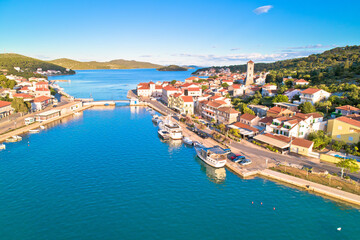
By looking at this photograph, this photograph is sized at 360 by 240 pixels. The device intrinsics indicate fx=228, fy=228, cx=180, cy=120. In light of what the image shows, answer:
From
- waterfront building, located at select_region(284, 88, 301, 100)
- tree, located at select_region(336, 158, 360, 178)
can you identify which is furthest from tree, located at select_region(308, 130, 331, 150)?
waterfront building, located at select_region(284, 88, 301, 100)

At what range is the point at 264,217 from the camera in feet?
71.2

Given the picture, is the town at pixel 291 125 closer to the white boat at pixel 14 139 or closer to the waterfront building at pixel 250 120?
the waterfront building at pixel 250 120

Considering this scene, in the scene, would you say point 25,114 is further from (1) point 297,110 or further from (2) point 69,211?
(1) point 297,110

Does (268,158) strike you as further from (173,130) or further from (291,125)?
(173,130)

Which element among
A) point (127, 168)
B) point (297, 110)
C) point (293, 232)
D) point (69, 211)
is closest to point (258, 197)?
point (293, 232)

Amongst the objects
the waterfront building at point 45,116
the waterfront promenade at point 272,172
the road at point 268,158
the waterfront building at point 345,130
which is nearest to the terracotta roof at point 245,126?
the road at point 268,158

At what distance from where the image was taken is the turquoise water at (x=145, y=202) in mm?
19812

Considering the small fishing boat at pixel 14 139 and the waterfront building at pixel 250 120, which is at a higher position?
the waterfront building at pixel 250 120

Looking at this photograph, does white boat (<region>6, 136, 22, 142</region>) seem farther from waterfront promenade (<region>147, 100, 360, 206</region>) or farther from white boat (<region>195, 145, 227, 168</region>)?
white boat (<region>195, 145, 227, 168</region>)

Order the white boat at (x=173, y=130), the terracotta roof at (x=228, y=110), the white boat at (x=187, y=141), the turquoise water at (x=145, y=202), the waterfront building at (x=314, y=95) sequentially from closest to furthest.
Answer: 1. the turquoise water at (x=145, y=202)
2. the white boat at (x=187, y=141)
3. the white boat at (x=173, y=130)
4. the terracotta roof at (x=228, y=110)
5. the waterfront building at (x=314, y=95)

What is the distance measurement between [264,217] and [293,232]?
2.65 m

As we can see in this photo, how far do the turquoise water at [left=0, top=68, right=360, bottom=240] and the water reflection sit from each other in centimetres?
13

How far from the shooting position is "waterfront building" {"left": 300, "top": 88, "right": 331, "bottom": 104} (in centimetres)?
5464

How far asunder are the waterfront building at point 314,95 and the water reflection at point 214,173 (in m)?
36.1
